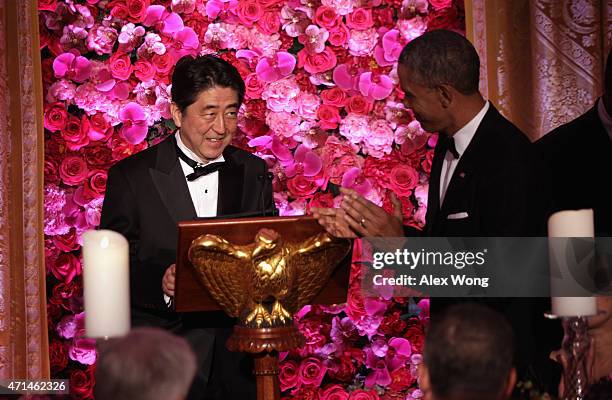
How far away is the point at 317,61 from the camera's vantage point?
432 centimetres

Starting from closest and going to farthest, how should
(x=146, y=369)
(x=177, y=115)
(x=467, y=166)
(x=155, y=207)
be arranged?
(x=146, y=369)
(x=467, y=166)
(x=155, y=207)
(x=177, y=115)

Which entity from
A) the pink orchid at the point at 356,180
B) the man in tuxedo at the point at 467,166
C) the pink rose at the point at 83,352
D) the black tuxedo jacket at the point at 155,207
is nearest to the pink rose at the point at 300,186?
the pink orchid at the point at 356,180

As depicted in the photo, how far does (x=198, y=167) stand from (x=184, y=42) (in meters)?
1.21

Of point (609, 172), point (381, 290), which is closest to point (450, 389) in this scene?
point (609, 172)

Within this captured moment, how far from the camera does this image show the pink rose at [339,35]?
4324 mm

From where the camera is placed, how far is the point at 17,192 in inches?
159

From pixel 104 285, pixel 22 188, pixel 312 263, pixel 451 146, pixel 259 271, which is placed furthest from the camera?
pixel 22 188

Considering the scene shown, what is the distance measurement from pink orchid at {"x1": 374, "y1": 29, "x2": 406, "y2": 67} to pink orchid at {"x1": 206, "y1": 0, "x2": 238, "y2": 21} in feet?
2.25

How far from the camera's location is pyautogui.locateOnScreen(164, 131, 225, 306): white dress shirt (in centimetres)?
322

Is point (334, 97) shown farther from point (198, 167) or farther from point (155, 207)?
point (155, 207)

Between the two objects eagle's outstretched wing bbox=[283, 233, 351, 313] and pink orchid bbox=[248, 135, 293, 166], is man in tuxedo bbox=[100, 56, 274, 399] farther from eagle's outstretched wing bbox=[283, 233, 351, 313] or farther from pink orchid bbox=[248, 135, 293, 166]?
pink orchid bbox=[248, 135, 293, 166]

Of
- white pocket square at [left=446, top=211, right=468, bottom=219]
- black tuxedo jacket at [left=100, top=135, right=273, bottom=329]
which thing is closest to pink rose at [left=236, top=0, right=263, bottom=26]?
black tuxedo jacket at [left=100, top=135, right=273, bottom=329]

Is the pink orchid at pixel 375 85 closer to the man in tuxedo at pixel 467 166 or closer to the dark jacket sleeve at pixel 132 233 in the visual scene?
the man in tuxedo at pixel 467 166

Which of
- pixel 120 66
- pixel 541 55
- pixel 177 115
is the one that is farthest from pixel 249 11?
pixel 541 55
